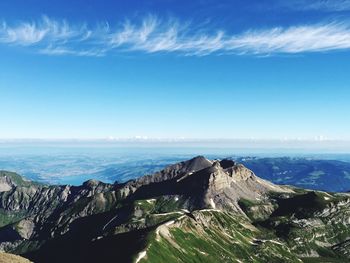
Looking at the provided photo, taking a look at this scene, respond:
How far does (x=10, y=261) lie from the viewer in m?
137
